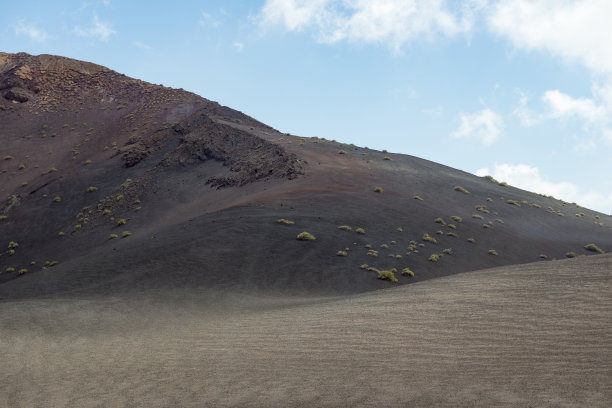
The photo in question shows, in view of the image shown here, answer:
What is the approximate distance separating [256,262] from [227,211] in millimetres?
8313

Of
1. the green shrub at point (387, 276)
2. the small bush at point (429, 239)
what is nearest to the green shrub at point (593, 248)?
the small bush at point (429, 239)

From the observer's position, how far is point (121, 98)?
6950 cm

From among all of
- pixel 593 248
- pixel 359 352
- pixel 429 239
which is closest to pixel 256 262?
pixel 429 239

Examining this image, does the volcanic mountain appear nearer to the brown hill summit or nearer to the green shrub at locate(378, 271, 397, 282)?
the green shrub at locate(378, 271, 397, 282)

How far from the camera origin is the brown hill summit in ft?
77.3

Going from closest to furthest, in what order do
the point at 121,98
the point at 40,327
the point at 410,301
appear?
the point at 410,301, the point at 40,327, the point at 121,98

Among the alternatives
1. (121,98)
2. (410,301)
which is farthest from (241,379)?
(121,98)

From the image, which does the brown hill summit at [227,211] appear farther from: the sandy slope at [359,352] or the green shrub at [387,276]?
the sandy slope at [359,352]

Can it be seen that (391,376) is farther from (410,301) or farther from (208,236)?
(208,236)

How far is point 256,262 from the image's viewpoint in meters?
23.8

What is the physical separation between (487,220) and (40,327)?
29.6 meters

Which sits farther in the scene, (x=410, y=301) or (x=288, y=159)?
(x=288, y=159)

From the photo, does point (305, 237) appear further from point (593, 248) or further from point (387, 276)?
point (593, 248)

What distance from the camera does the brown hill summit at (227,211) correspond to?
77.3 feet
